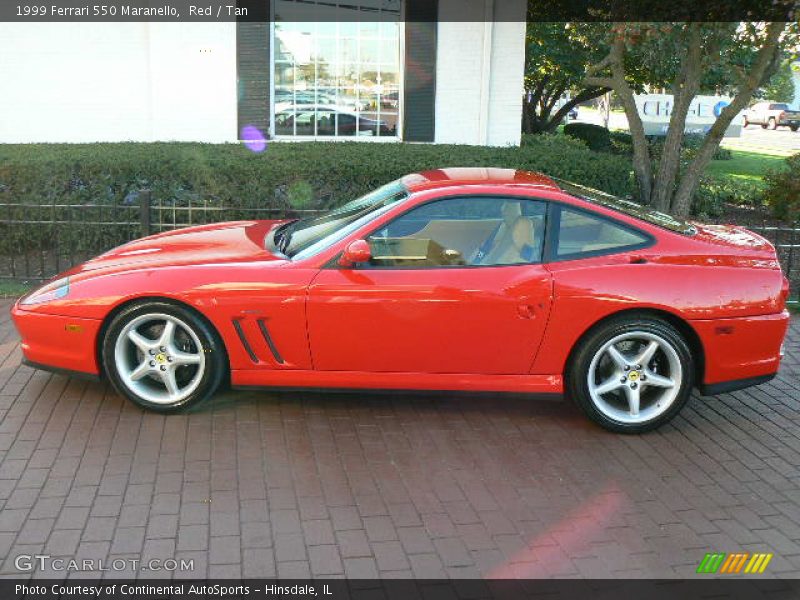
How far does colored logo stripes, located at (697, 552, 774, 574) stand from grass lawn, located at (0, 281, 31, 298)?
644 centimetres

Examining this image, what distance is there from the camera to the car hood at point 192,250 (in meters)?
5.41

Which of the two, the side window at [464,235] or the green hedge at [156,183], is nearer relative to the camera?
the side window at [464,235]

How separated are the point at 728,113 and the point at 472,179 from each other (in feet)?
→ 22.7

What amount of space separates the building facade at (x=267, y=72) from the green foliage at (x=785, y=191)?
156 inches

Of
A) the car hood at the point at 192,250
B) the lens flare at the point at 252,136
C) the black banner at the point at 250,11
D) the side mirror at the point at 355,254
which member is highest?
the black banner at the point at 250,11

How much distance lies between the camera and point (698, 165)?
456 inches

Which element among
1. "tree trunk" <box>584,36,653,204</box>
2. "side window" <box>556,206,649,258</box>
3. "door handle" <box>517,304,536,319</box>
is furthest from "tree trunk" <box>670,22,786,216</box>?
"door handle" <box>517,304,536,319</box>

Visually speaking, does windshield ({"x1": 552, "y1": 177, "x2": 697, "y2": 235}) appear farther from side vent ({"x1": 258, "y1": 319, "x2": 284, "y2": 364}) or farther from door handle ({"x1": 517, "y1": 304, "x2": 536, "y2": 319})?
side vent ({"x1": 258, "y1": 319, "x2": 284, "y2": 364})

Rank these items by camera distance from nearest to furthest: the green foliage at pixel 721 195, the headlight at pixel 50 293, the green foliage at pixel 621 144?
the headlight at pixel 50 293 → the green foliage at pixel 721 195 → the green foliage at pixel 621 144

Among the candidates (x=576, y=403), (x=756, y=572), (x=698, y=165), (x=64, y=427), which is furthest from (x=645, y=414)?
(x=698, y=165)

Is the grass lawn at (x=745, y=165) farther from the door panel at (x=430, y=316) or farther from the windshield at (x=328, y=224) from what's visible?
the door panel at (x=430, y=316)

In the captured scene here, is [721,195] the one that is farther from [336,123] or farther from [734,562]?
[734,562]

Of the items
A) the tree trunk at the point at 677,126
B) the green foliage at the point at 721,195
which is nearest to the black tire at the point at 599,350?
the tree trunk at the point at 677,126

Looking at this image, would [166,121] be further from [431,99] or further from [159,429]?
[159,429]
